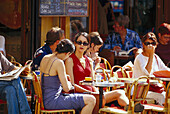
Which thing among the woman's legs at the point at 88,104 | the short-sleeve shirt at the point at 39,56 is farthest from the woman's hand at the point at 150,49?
the woman's legs at the point at 88,104

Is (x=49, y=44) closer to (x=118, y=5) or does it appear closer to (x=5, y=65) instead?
(x=5, y=65)

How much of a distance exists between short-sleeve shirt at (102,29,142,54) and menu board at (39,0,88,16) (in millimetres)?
1073

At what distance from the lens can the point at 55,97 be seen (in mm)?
5379

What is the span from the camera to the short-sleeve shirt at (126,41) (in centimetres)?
969

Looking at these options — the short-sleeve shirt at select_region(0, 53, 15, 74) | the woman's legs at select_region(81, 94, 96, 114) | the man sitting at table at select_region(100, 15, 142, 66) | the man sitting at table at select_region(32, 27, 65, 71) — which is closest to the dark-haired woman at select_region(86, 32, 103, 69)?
the man sitting at table at select_region(32, 27, 65, 71)

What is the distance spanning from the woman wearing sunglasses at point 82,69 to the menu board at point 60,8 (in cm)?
280

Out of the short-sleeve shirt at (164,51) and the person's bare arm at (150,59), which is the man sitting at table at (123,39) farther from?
the person's bare arm at (150,59)

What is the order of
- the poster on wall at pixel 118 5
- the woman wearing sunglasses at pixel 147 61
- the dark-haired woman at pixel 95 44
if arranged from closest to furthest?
the woman wearing sunglasses at pixel 147 61
the dark-haired woman at pixel 95 44
the poster on wall at pixel 118 5

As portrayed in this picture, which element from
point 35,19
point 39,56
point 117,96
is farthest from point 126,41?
point 117,96

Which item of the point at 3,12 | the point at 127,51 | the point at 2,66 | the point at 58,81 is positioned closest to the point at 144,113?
the point at 58,81

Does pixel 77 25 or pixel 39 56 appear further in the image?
pixel 77 25

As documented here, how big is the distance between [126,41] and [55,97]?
4.62 metres

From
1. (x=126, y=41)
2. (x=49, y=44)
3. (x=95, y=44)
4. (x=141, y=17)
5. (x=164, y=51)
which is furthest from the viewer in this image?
(x=141, y=17)

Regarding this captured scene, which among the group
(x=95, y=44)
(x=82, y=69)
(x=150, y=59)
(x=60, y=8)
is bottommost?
(x=82, y=69)
